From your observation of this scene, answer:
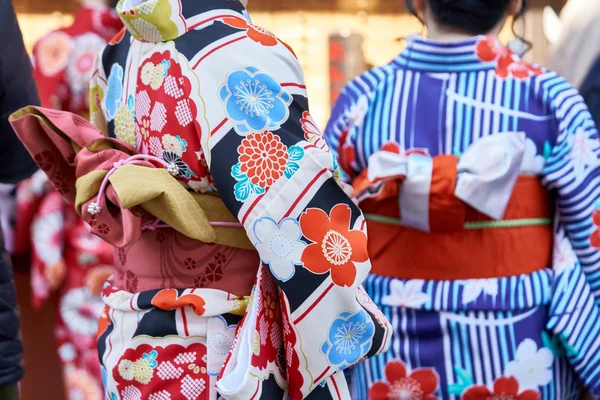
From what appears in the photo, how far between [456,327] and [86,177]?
3.57ft

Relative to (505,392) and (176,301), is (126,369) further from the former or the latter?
(505,392)

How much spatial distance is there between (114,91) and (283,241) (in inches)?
20.9

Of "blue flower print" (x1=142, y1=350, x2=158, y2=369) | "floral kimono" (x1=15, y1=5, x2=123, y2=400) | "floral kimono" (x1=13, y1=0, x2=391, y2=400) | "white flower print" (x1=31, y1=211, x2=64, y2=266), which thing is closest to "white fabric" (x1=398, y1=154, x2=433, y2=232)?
"floral kimono" (x1=13, y1=0, x2=391, y2=400)

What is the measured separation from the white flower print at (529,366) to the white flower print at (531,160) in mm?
441

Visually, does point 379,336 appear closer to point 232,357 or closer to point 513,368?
point 232,357

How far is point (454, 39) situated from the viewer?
2105mm

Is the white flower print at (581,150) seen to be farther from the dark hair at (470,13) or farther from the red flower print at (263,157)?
the red flower print at (263,157)

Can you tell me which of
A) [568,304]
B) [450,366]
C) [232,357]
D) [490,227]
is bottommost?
[450,366]

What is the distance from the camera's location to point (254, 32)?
4.51 feet

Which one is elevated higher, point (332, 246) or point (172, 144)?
point (172, 144)

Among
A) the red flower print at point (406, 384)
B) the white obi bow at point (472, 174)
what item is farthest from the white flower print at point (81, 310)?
the white obi bow at point (472, 174)

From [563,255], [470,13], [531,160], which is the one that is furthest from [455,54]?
[563,255]

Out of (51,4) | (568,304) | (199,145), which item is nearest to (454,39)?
(568,304)

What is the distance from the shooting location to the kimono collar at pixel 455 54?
2.07 meters
